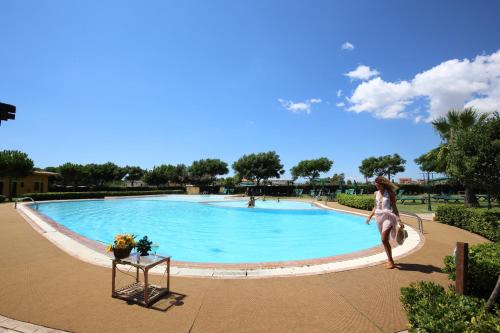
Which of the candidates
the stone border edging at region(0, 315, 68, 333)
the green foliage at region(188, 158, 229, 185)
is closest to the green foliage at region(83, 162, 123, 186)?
the green foliage at region(188, 158, 229, 185)

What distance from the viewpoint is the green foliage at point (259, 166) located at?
4397 cm

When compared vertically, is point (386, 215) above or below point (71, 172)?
below

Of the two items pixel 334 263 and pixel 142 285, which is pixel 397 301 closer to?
pixel 334 263

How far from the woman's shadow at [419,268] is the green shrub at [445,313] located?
2.40 metres

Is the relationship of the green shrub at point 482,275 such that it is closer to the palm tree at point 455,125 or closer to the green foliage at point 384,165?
the palm tree at point 455,125

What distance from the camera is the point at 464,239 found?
8.88m

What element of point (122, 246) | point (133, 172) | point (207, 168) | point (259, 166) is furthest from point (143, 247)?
point (133, 172)

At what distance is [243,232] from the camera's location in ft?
47.7

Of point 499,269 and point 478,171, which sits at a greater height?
point 478,171

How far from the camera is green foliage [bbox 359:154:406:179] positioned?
198ft

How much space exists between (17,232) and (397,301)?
38.8ft

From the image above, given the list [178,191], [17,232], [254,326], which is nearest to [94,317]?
[254,326]

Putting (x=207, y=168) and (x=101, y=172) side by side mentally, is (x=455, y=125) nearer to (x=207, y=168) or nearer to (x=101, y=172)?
(x=207, y=168)

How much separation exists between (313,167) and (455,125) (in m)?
32.3
